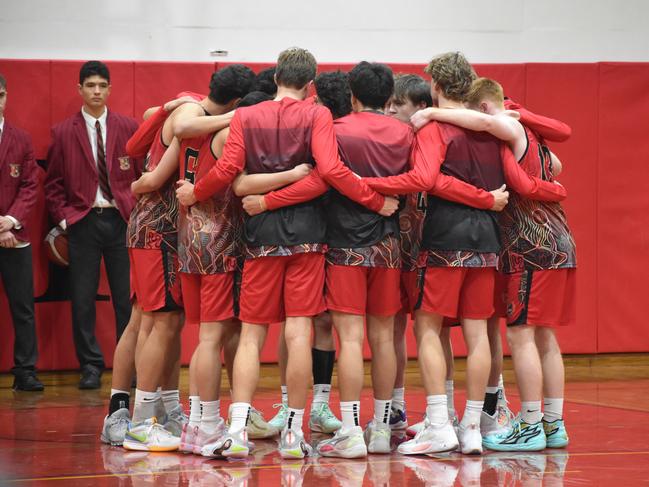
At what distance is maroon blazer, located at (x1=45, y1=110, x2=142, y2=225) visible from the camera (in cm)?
710

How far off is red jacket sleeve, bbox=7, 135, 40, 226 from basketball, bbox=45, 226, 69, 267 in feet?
0.63

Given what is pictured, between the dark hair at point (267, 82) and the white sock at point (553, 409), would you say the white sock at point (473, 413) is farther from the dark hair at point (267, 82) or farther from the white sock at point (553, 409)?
the dark hair at point (267, 82)

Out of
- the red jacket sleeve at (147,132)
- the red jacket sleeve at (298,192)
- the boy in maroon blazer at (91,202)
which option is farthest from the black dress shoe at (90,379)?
the red jacket sleeve at (298,192)

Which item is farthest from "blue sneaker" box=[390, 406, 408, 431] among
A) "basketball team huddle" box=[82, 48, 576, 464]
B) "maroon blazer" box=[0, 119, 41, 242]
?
→ "maroon blazer" box=[0, 119, 41, 242]

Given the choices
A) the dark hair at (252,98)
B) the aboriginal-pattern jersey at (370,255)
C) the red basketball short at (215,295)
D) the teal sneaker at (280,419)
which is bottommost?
the teal sneaker at (280,419)

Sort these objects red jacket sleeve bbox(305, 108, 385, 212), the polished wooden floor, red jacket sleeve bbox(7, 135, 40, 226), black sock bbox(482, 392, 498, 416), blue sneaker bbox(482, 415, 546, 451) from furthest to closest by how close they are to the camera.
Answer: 1. red jacket sleeve bbox(7, 135, 40, 226)
2. black sock bbox(482, 392, 498, 416)
3. blue sneaker bbox(482, 415, 546, 451)
4. red jacket sleeve bbox(305, 108, 385, 212)
5. the polished wooden floor

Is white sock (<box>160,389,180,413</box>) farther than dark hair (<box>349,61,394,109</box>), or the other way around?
white sock (<box>160,389,180,413</box>)

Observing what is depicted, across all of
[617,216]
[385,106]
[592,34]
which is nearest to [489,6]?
[592,34]

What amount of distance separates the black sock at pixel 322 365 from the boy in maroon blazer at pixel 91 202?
75.8 inches

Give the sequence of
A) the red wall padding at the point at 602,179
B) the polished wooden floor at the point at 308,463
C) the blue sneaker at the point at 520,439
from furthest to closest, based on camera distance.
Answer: the red wall padding at the point at 602,179 → the blue sneaker at the point at 520,439 → the polished wooden floor at the point at 308,463

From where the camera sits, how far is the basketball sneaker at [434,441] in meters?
4.98

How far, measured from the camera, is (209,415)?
5031mm

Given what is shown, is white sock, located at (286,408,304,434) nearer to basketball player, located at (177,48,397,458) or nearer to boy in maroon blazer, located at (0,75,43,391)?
basketball player, located at (177,48,397,458)

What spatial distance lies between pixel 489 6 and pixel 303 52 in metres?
3.39
